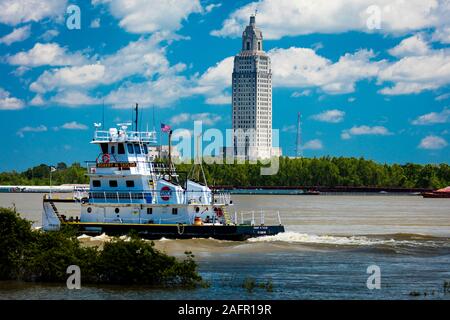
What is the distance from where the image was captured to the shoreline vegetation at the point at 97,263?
32219 millimetres

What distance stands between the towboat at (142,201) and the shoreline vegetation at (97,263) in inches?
558

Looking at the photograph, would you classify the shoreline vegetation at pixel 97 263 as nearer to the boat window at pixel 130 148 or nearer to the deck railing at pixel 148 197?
the deck railing at pixel 148 197

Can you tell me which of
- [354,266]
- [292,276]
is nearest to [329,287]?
[292,276]

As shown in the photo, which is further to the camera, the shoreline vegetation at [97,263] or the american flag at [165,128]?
the american flag at [165,128]

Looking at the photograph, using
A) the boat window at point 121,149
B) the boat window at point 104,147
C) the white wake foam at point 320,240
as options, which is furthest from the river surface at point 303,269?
the boat window at point 104,147

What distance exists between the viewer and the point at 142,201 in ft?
160

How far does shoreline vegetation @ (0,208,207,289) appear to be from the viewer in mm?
32219

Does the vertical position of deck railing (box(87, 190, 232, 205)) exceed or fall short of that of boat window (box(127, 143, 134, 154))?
it falls short

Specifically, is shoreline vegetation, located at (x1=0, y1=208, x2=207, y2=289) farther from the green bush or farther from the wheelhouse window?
the wheelhouse window

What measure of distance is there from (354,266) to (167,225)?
39.3ft

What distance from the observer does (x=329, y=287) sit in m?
33.4

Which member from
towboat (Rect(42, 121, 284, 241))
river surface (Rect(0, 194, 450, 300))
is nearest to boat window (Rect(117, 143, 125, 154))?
towboat (Rect(42, 121, 284, 241))

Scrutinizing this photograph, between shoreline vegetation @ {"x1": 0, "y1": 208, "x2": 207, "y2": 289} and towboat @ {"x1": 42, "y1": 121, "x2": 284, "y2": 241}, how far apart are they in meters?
14.2

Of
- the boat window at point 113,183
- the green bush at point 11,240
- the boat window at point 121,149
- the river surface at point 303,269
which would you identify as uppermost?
the boat window at point 121,149
